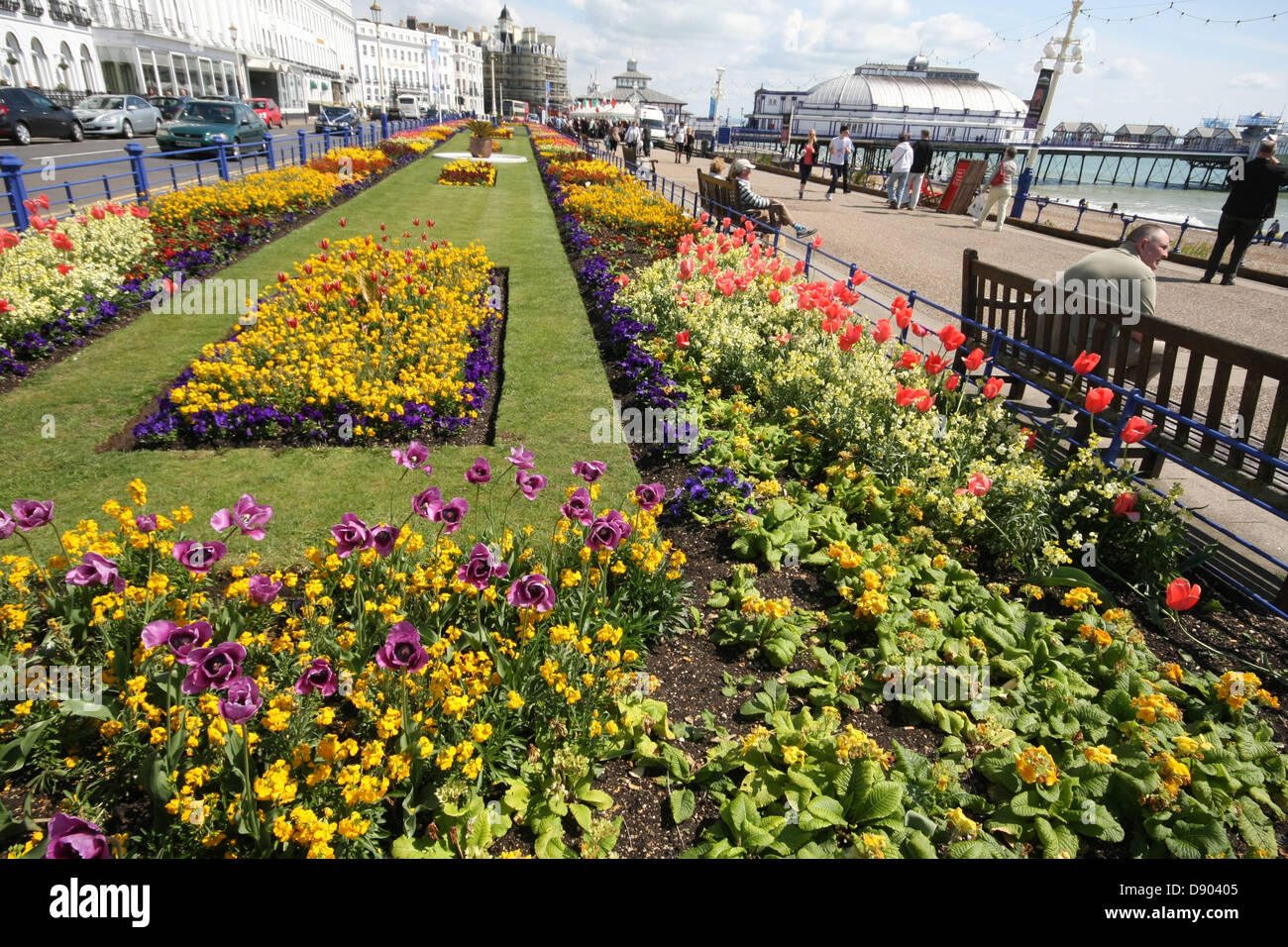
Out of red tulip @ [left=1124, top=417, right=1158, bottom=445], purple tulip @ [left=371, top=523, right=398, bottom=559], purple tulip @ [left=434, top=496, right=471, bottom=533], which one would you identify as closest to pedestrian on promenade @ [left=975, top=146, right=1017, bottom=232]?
red tulip @ [left=1124, top=417, right=1158, bottom=445]

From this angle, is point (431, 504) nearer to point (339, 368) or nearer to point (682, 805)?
point (682, 805)

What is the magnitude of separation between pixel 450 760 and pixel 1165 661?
133 inches

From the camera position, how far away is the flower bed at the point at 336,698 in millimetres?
2191

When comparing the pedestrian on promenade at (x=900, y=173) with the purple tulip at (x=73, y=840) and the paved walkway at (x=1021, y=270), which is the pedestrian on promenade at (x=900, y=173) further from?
the purple tulip at (x=73, y=840)

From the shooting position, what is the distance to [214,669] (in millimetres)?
1782

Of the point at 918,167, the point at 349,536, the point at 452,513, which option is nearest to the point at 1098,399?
the point at 452,513

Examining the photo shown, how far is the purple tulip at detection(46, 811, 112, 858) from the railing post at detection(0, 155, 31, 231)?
1067 centimetres

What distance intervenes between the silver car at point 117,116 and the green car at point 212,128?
639 cm

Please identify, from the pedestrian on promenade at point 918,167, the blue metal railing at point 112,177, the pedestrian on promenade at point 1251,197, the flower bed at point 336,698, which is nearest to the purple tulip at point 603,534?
the flower bed at point 336,698

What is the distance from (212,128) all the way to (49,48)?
31.7 meters

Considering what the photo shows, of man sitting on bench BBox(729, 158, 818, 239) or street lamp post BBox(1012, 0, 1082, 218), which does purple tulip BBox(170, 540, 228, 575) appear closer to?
man sitting on bench BBox(729, 158, 818, 239)
